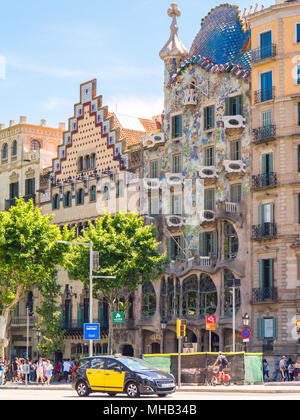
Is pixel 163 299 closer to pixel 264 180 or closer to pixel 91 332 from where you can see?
pixel 264 180

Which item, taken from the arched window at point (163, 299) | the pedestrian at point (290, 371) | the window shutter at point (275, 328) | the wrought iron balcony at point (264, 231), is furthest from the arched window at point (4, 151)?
the pedestrian at point (290, 371)

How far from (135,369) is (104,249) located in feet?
79.0

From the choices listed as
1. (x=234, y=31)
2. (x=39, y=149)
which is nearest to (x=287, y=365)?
(x=234, y=31)

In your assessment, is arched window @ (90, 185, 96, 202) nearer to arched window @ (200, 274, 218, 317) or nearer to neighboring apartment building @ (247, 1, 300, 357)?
arched window @ (200, 274, 218, 317)

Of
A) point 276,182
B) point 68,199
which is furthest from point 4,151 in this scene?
point 276,182

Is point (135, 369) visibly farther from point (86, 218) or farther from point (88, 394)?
point (86, 218)

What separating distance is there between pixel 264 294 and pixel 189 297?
6.99 meters

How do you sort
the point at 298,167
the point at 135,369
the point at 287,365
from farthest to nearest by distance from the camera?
the point at 298,167 < the point at 287,365 < the point at 135,369

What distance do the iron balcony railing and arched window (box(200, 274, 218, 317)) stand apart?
14859 millimetres

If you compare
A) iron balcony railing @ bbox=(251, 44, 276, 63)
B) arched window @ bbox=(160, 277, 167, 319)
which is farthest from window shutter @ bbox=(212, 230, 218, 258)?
iron balcony railing @ bbox=(251, 44, 276, 63)

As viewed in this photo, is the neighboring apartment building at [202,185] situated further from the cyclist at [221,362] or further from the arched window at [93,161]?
the cyclist at [221,362]

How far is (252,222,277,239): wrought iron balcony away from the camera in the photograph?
58.3 meters

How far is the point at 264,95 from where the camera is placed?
197 ft

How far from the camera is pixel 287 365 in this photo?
5409 cm
